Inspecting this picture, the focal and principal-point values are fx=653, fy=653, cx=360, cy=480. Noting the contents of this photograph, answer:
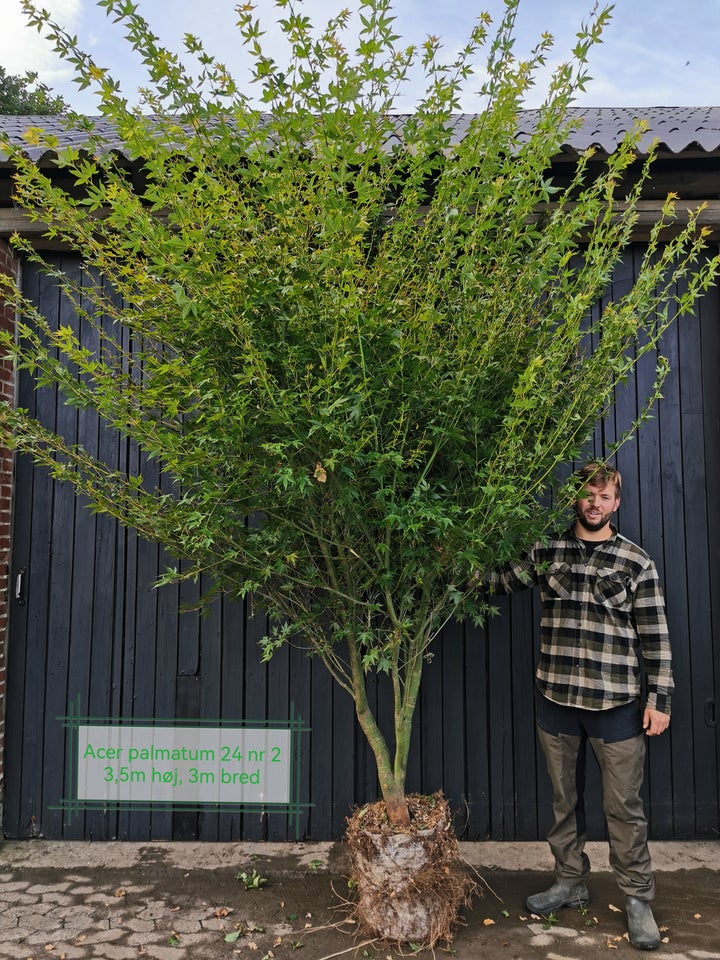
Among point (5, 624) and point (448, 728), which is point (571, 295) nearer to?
point (448, 728)

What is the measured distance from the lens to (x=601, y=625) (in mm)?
3027

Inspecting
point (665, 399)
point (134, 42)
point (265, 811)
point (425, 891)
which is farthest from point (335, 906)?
point (134, 42)

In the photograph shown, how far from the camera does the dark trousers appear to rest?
2.88 metres

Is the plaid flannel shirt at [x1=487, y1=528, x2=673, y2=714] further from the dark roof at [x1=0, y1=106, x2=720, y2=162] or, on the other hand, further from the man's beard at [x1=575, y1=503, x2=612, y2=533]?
the dark roof at [x1=0, y1=106, x2=720, y2=162]

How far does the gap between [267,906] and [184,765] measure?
1032 millimetres

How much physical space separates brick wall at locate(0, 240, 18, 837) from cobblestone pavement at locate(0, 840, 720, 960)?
79 centimetres

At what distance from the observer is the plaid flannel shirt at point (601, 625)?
A: 9.72ft

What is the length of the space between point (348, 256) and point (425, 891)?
8.56ft

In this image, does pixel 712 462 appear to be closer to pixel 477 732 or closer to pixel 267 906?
pixel 477 732

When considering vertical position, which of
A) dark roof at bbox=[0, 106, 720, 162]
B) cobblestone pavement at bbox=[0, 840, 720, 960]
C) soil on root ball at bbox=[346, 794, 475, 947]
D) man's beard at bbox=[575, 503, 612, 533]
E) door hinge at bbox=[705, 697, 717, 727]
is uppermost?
dark roof at bbox=[0, 106, 720, 162]

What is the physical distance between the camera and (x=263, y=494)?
259 centimetres

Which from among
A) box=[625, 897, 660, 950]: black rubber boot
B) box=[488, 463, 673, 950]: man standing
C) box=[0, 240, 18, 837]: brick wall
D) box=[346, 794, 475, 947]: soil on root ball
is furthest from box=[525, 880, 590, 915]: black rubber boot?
box=[0, 240, 18, 837]: brick wall

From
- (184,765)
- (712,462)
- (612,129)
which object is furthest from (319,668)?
(612,129)

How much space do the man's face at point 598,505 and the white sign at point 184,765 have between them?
2.19 m
